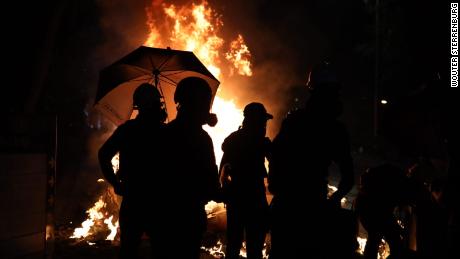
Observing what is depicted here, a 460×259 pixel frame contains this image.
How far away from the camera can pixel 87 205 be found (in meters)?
9.31

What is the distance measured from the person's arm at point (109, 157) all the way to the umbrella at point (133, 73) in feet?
10.3

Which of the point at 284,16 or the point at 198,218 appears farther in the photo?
the point at 284,16

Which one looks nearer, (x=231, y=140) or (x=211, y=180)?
(x=211, y=180)

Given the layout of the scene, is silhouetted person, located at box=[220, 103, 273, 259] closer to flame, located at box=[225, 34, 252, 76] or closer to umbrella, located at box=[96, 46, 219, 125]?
umbrella, located at box=[96, 46, 219, 125]

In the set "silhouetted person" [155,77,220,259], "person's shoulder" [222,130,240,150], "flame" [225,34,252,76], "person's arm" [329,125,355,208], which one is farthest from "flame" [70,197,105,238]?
"flame" [225,34,252,76]

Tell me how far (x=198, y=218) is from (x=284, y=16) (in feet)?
69.2

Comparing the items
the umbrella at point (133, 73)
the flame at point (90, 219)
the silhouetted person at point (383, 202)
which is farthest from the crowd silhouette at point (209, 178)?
the flame at point (90, 219)

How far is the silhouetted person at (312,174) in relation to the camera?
3.35 meters

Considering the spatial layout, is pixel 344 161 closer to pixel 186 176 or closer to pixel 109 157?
pixel 186 176

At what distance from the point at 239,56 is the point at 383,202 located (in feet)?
48.3

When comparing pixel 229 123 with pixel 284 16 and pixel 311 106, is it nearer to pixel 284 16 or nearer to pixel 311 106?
pixel 311 106

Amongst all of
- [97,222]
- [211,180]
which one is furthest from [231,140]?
[97,222]

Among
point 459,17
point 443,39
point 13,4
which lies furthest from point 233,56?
point 13,4

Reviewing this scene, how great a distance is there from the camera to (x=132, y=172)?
11.5 ft
